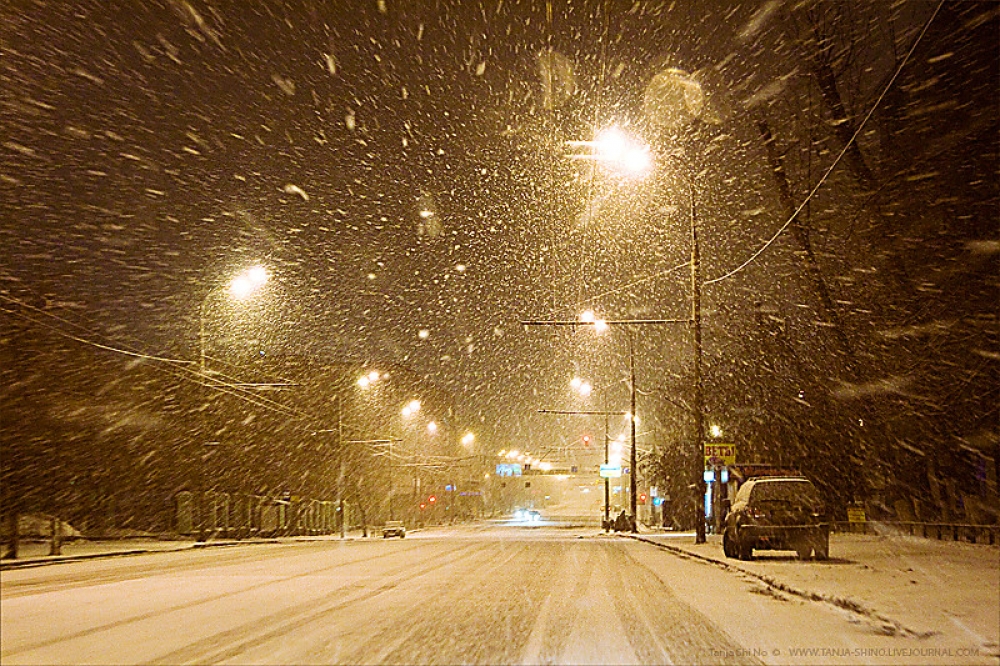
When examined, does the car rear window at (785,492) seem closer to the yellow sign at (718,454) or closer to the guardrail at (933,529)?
the guardrail at (933,529)

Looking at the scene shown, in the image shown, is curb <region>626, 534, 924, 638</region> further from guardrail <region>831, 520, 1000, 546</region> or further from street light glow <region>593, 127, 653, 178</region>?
street light glow <region>593, 127, 653, 178</region>

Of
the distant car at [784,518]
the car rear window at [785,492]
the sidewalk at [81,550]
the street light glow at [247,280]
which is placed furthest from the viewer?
the street light glow at [247,280]

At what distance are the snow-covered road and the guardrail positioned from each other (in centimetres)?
853

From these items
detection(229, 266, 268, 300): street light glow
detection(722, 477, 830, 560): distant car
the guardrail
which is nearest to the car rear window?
detection(722, 477, 830, 560): distant car

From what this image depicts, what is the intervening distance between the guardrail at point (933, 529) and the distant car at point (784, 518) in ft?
20.8

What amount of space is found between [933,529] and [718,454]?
6.30 metres

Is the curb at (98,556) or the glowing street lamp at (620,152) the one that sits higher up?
the glowing street lamp at (620,152)

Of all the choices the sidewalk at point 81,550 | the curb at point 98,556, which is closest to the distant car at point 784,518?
the curb at point 98,556

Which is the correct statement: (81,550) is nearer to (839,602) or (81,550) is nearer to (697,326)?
(697,326)

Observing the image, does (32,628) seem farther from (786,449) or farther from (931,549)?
(786,449)

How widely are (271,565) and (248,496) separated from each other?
30.6 meters

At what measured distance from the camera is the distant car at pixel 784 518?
2166cm

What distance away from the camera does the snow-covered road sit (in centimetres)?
962

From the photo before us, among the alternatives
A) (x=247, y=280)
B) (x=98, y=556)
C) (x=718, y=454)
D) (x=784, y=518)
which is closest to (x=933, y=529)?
(x=718, y=454)
